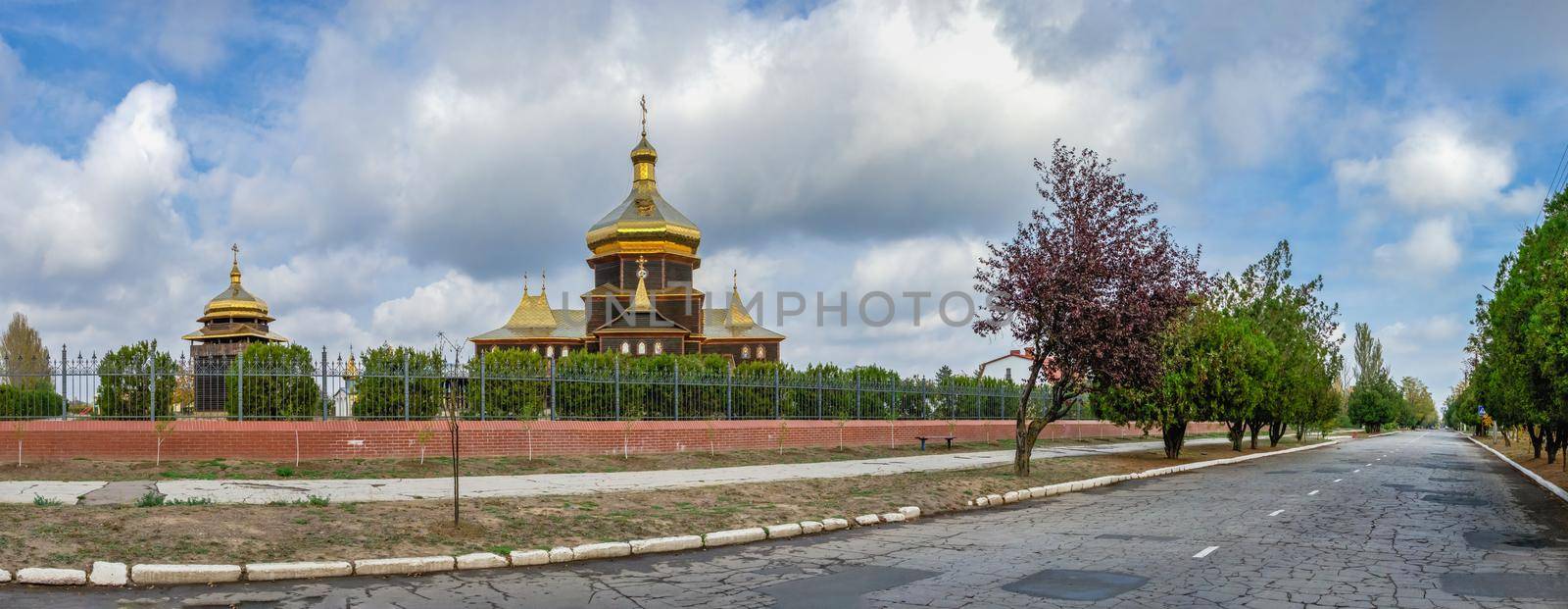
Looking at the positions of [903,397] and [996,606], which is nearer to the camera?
[996,606]

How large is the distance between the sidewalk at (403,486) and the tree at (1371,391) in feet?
275

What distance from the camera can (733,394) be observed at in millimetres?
27500

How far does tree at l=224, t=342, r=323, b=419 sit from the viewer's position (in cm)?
1933

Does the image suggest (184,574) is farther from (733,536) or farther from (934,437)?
(934,437)

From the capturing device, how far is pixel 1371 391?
9162cm

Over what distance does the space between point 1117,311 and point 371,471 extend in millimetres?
14032

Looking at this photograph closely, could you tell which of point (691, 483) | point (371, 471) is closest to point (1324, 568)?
point (691, 483)

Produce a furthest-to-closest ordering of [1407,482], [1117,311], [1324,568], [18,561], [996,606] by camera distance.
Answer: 1. [1407,482]
2. [1117,311]
3. [1324,568]
4. [18,561]
5. [996,606]

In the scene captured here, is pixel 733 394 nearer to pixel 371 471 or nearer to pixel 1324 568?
pixel 371 471

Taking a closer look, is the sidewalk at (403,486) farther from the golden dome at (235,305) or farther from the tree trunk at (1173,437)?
the golden dome at (235,305)

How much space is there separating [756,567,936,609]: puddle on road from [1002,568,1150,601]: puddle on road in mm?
967

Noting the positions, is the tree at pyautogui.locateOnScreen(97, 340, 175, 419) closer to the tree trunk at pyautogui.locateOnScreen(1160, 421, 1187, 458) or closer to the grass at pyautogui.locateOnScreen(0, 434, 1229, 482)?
the grass at pyautogui.locateOnScreen(0, 434, 1229, 482)

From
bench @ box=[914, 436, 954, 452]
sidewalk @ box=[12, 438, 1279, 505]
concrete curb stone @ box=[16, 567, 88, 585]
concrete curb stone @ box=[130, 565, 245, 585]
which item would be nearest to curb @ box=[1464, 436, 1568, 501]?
sidewalk @ box=[12, 438, 1279, 505]

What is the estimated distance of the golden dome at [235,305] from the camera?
5697cm
